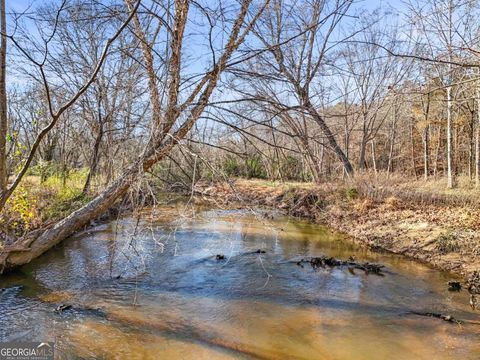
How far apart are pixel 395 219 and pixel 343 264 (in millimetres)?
3953

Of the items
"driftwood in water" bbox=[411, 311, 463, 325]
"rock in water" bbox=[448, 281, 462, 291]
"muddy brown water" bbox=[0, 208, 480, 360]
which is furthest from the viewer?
"rock in water" bbox=[448, 281, 462, 291]

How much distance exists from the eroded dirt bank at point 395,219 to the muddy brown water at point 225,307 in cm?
A: 80

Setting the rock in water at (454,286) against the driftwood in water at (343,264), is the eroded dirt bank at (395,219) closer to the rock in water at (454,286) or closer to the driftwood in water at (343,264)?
the rock in water at (454,286)

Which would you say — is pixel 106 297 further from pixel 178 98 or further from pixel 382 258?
pixel 382 258

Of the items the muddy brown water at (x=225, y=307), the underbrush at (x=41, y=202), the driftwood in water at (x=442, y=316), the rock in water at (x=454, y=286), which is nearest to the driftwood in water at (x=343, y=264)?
the muddy brown water at (x=225, y=307)

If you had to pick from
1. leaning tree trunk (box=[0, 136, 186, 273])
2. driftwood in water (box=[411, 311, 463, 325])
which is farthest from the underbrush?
driftwood in water (box=[411, 311, 463, 325])

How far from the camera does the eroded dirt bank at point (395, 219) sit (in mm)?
8852

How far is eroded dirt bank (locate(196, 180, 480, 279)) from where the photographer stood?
885 cm

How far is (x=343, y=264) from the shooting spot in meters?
8.59

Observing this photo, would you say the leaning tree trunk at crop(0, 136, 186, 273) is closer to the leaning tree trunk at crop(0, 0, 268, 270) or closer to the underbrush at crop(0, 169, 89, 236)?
the leaning tree trunk at crop(0, 0, 268, 270)

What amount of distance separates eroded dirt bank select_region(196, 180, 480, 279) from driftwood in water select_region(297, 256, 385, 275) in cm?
170

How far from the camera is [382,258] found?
30.9 feet

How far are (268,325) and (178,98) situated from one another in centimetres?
355

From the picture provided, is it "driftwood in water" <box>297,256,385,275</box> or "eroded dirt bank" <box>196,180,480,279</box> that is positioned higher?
"eroded dirt bank" <box>196,180,480,279</box>
